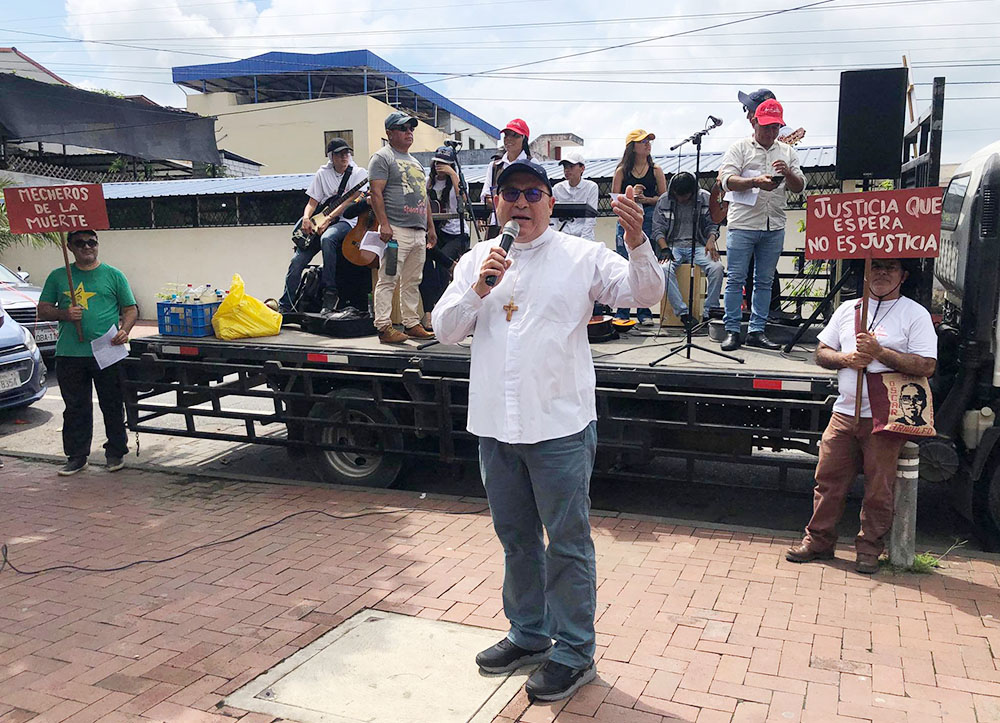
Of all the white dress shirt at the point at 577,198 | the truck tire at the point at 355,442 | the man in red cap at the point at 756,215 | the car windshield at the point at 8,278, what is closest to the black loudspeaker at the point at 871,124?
the man in red cap at the point at 756,215

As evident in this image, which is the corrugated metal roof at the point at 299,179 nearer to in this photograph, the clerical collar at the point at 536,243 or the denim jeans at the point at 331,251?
the denim jeans at the point at 331,251

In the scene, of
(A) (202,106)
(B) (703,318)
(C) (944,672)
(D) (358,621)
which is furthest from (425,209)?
(A) (202,106)

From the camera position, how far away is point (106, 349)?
6875 millimetres

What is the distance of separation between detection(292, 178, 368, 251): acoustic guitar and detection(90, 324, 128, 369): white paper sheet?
189 centimetres

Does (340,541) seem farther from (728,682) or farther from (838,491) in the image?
(838,491)

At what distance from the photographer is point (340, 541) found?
17.0 ft

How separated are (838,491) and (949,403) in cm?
96

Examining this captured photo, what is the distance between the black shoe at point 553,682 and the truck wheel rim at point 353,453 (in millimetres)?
3270

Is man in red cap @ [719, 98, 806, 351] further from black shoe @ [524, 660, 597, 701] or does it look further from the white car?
the white car

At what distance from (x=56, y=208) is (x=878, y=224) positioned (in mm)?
6306

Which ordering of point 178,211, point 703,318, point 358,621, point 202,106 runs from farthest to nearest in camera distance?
point 202,106 < point 178,211 < point 703,318 < point 358,621

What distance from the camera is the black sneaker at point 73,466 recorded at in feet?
22.8

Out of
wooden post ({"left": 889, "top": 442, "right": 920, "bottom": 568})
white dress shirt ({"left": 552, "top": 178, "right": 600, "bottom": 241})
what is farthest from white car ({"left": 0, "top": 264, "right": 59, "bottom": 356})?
wooden post ({"left": 889, "top": 442, "right": 920, "bottom": 568})

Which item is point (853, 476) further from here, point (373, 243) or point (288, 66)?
point (288, 66)
